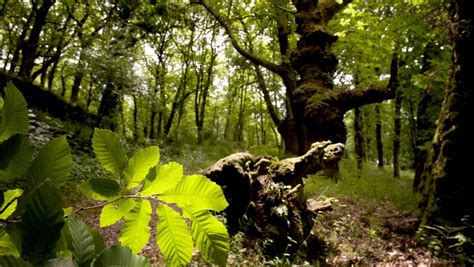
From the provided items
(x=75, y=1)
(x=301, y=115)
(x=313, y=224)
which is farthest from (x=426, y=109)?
(x=75, y=1)

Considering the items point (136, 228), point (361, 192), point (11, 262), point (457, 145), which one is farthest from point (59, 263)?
point (361, 192)

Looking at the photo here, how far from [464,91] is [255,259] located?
471 cm

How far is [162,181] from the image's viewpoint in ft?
2.03

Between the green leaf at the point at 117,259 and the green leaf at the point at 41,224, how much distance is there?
6 centimetres

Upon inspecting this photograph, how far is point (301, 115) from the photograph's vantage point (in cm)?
950

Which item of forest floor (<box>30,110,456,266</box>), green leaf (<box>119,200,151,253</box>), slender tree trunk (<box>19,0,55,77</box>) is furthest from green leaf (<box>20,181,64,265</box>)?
slender tree trunk (<box>19,0,55,77</box>)

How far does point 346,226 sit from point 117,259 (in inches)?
259

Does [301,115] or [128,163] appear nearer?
[128,163]

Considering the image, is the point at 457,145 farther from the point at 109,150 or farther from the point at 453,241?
the point at 109,150

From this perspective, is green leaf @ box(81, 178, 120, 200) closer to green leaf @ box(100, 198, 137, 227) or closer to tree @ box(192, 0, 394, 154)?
green leaf @ box(100, 198, 137, 227)

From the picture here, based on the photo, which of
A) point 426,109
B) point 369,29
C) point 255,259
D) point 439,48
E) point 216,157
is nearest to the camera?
point 255,259

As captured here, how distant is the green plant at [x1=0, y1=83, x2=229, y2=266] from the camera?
49 cm

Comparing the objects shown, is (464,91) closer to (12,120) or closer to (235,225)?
(235,225)

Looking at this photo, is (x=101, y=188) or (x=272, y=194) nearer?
(x=101, y=188)
